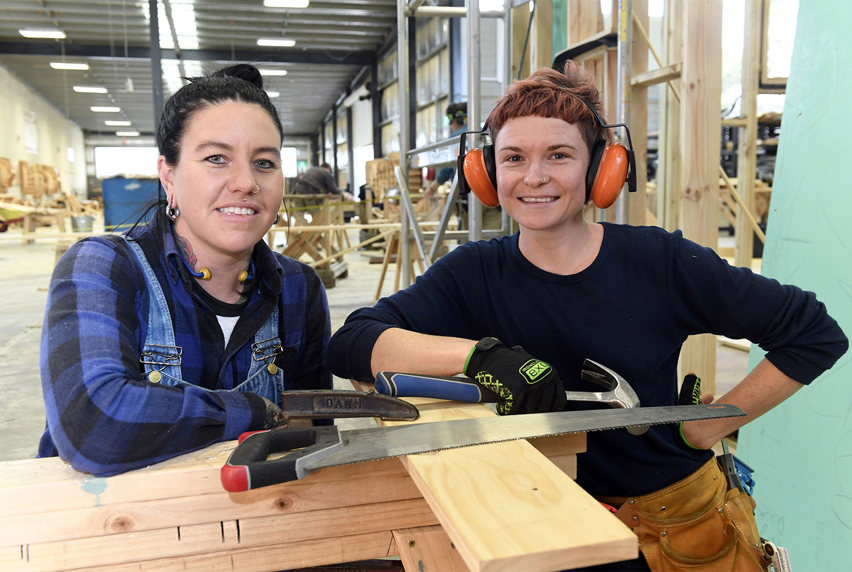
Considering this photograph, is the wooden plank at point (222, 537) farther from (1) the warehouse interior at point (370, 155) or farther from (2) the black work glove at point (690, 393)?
(2) the black work glove at point (690, 393)

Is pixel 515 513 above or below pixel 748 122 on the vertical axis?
below

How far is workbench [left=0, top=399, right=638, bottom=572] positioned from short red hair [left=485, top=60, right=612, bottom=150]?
833 millimetres

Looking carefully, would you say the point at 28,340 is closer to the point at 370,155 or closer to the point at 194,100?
the point at 194,100

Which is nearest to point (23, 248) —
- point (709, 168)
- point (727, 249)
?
point (727, 249)

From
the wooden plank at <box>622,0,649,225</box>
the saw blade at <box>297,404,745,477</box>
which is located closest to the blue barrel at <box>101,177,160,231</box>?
the wooden plank at <box>622,0,649,225</box>

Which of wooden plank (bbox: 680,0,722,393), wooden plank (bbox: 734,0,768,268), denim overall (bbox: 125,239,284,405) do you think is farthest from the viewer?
wooden plank (bbox: 734,0,768,268)

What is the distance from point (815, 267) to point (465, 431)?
5.57ft

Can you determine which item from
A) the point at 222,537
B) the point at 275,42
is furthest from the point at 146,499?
the point at 275,42

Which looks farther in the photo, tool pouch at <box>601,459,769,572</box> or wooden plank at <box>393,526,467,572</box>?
tool pouch at <box>601,459,769,572</box>

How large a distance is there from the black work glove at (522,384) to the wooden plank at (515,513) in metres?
0.30

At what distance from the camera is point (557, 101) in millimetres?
1679

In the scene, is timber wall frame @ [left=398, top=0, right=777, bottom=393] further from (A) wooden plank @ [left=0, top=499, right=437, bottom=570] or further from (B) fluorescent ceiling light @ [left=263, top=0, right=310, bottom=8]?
(B) fluorescent ceiling light @ [left=263, top=0, right=310, bottom=8]

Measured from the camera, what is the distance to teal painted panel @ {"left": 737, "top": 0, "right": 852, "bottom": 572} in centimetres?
207

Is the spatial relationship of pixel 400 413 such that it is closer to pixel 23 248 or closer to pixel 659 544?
pixel 659 544
